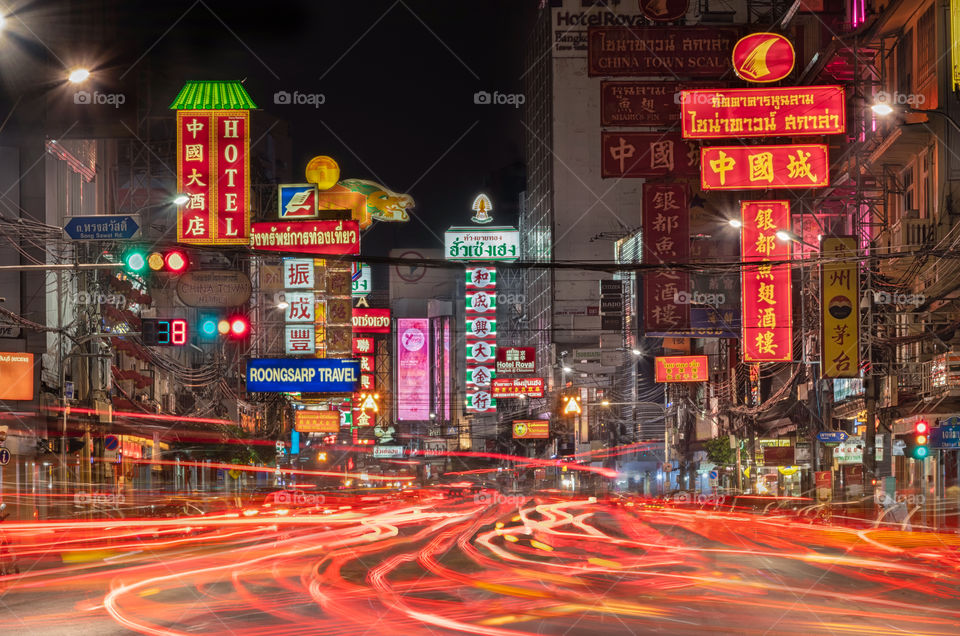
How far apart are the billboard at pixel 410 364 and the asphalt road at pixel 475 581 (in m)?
84.7

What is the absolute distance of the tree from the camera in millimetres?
70938

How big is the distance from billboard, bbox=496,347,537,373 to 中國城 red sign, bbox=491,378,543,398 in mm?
3135

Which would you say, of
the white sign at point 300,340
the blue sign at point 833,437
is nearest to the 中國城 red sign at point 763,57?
the blue sign at point 833,437

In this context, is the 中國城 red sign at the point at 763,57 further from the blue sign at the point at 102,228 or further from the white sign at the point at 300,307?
the white sign at the point at 300,307

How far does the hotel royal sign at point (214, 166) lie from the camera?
3406 cm

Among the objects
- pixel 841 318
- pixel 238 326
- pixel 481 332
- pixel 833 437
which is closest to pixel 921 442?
pixel 841 318

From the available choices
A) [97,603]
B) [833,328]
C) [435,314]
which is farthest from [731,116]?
[435,314]

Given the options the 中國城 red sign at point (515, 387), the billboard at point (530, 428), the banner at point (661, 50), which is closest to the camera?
the banner at point (661, 50)

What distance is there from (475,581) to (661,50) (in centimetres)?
1927

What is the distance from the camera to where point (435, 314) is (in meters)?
196

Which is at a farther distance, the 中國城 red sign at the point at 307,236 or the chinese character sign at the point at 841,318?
the 中國城 red sign at the point at 307,236

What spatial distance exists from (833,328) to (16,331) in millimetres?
26671

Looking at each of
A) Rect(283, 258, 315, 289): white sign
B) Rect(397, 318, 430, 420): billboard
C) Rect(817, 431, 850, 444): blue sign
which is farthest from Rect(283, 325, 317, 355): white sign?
Rect(397, 318, 430, 420): billboard

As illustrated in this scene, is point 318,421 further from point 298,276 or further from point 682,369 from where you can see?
point 298,276
